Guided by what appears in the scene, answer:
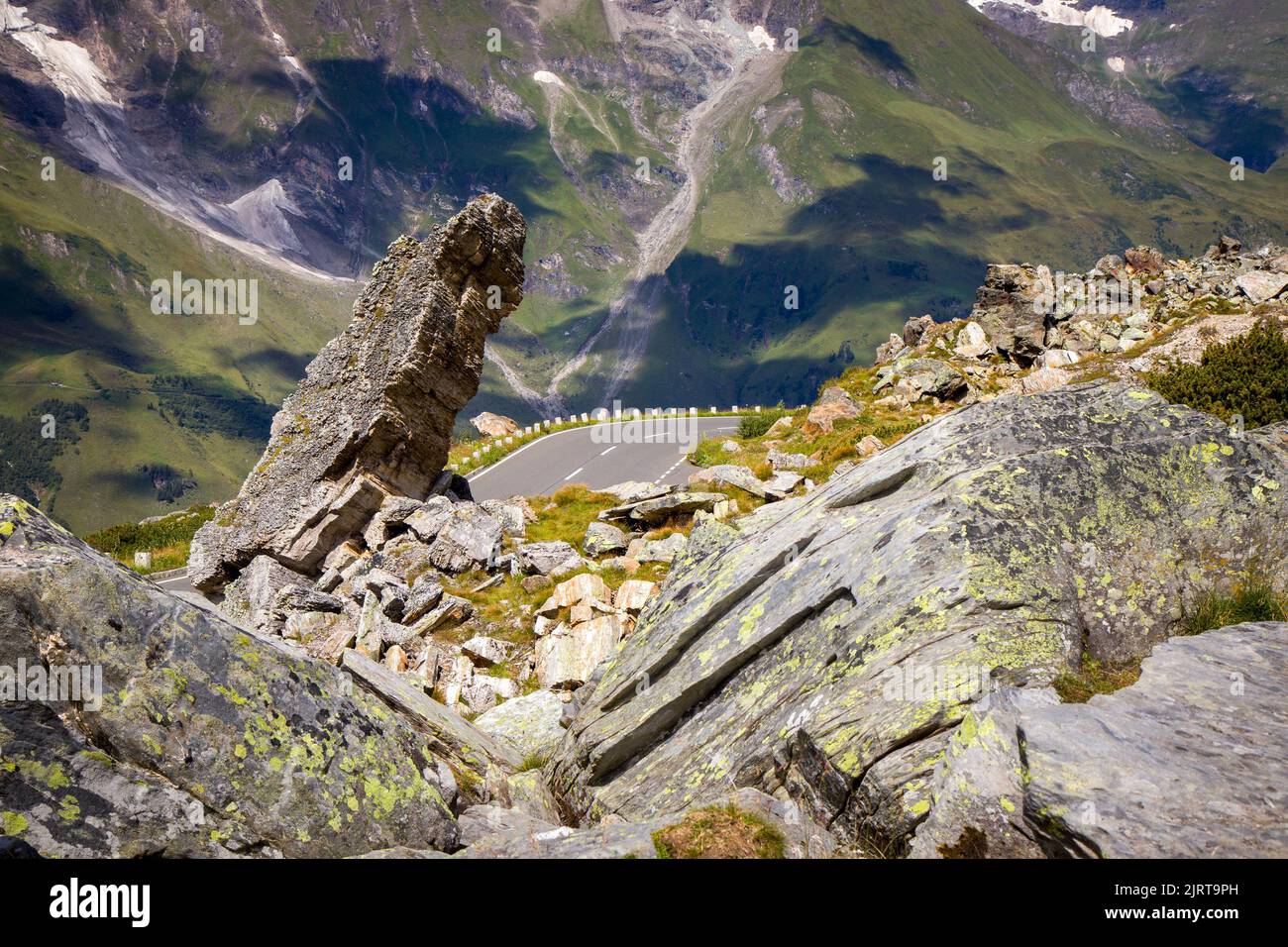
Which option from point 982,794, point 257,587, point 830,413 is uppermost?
point 830,413

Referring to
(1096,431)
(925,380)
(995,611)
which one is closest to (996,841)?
(995,611)

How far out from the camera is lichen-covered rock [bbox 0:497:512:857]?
20.6 ft

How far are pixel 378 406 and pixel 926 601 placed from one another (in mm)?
18897

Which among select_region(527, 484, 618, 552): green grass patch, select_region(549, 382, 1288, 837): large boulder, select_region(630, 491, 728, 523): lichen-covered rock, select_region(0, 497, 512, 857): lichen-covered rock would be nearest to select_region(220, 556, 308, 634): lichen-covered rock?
select_region(527, 484, 618, 552): green grass patch

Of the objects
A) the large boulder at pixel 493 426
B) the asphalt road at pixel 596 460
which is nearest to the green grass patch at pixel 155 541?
the asphalt road at pixel 596 460

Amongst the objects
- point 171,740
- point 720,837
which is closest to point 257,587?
point 171,740

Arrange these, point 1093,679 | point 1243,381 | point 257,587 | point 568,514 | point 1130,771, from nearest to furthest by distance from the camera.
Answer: point 1130,771 → point 1093,679 → point 1243,381 → point 257,587 → point 568,514

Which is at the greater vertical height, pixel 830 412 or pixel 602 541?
pixel 830 412

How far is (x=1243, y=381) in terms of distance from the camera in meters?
15.5

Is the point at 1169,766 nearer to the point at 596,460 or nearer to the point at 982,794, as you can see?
the point at 982,794

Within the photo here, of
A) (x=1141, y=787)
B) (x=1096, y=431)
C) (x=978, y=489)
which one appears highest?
(x=1096, y=431)

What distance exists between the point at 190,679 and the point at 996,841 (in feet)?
24.2
